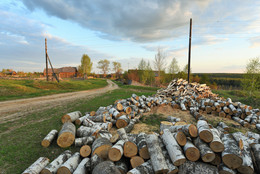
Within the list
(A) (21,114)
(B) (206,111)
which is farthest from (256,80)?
(A) (21,114)

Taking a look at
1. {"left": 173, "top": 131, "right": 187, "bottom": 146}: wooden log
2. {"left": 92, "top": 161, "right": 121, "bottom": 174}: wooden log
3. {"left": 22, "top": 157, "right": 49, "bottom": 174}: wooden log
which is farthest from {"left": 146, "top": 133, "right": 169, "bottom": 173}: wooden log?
{"left": 22, "top": 157, "right": 49, "bottom": 174}: wooden log

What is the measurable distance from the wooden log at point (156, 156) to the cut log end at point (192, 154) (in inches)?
23.5

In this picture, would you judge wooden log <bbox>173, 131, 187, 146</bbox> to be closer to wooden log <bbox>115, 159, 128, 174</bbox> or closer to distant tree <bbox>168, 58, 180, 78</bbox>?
wooden log <bbox>115, 159, 128, 174</bbox>

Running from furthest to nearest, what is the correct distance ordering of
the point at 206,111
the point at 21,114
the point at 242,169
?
1. the point at 206,111
2. the point at 21,114
3. the point at 242,169

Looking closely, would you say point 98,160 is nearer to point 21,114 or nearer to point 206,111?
point 21,114

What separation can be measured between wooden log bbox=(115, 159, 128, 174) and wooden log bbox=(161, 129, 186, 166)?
1129 mm

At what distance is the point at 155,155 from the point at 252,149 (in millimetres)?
2773

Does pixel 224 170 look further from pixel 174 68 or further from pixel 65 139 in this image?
pixel 174 68

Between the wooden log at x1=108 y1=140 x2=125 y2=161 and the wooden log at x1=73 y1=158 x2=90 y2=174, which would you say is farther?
the wooden log at x1=108 y1=140 x2=125 y2=161

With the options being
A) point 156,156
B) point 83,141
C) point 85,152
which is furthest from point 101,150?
point 83,141

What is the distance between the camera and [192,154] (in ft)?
9.59

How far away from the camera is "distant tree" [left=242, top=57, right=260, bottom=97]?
18.1 metres

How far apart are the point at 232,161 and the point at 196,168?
2.72ft

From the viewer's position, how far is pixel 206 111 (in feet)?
29.8
